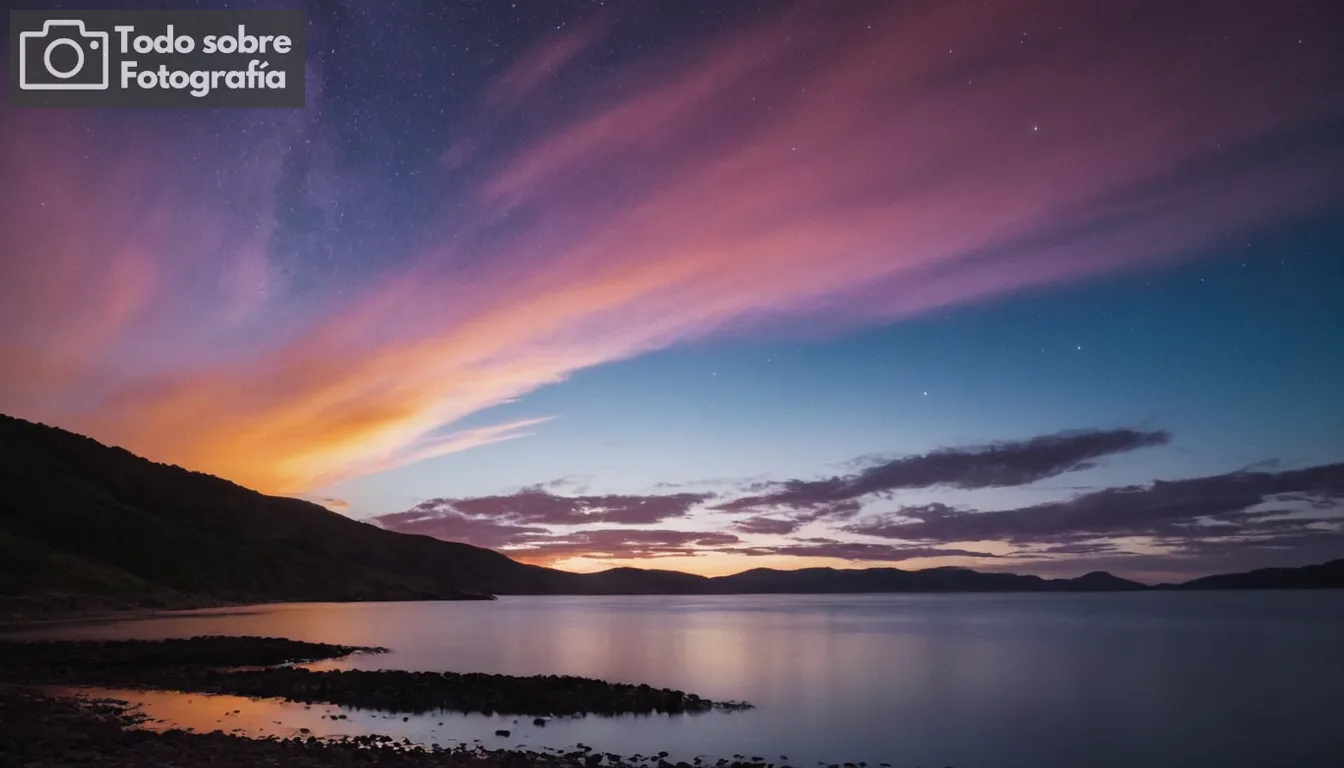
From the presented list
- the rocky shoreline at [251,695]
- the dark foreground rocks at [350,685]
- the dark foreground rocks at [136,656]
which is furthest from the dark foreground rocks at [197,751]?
the dark foreground rocks at [136,656]

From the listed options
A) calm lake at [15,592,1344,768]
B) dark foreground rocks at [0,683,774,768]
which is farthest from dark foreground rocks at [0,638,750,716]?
dark foreground rocks at [0,683,774,768]

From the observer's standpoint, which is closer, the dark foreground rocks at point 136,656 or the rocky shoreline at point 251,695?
the rocky shoreline at point 251,695

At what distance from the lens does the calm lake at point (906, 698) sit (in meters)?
35.1

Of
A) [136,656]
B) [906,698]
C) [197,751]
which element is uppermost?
[197,751]

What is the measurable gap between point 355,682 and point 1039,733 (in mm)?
33748

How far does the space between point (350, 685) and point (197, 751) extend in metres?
19.7

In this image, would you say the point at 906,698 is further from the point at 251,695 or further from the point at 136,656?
the point at 136,656

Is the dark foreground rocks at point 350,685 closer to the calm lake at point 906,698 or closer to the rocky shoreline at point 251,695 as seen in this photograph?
the rocky shoreline at point 251,695

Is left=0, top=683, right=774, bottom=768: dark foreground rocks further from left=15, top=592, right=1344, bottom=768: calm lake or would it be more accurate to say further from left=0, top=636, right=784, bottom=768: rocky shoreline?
left=15, top=592, right=1344, bottom=768: calm lake

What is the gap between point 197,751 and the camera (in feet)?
81.3

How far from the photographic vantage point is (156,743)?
84.4 feet

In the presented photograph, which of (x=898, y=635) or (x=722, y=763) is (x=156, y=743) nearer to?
(x=722, y=763)

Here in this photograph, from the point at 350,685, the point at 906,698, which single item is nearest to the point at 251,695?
the point at 350,685

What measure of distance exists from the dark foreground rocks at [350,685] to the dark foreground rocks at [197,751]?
31.4 feet
